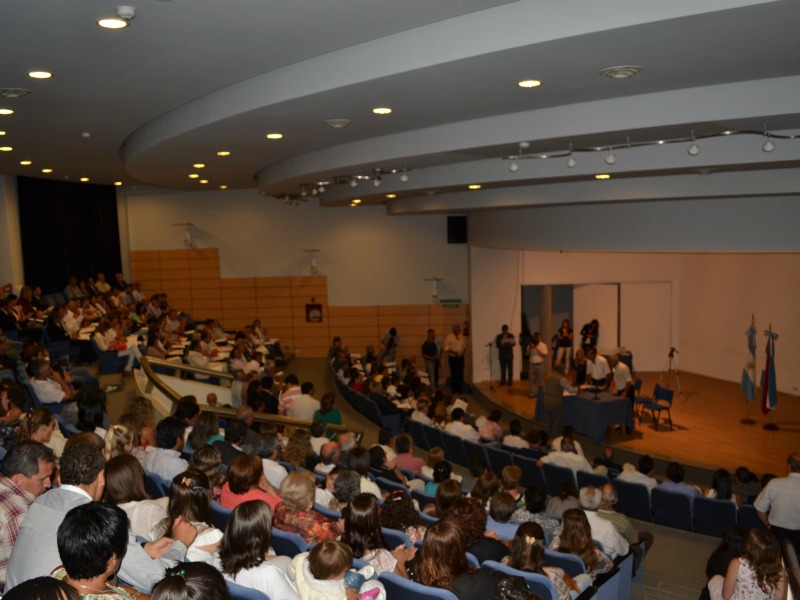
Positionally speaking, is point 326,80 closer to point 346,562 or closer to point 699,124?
point 699,124

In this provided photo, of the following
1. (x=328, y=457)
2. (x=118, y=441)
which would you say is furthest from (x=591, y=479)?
(x=118, y=441)

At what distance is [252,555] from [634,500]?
607 cm

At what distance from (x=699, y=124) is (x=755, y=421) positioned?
9634 millimetres

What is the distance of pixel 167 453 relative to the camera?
638 centimetres

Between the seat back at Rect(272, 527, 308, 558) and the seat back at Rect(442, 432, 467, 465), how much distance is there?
599 centimetres

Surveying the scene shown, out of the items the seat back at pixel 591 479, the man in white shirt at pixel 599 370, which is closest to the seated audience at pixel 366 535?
the seat back at pixel 591 479

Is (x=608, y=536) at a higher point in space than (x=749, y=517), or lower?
higher

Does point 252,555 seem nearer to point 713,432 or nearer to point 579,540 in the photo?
point 579,540

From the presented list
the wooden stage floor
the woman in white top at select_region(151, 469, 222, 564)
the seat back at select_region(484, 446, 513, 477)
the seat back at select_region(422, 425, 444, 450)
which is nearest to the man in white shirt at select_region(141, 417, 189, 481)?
the woman in white top at select_region(151, 469, 222, 564)

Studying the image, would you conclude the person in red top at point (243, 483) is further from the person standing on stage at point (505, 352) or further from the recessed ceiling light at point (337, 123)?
the person standing on stage at point (505, 352)

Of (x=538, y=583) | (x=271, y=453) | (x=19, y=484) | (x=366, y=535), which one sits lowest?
(x=538, y=583)

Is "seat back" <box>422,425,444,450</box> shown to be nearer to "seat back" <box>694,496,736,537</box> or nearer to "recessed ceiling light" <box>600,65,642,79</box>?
"seat back" <box>694,496,736,537</box>

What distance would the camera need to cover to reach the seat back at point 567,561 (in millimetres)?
5496

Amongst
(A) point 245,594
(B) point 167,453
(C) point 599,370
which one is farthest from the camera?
(C) point 599,370
